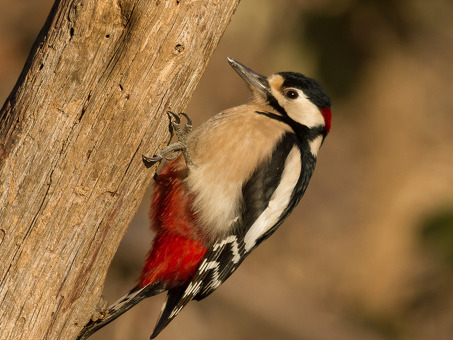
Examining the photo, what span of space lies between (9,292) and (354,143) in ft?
16.2

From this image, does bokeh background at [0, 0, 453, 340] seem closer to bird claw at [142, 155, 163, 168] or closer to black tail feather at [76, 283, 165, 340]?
black tail feather at [76, 283, 165, 340]

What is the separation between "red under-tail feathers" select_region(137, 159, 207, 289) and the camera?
3.22m

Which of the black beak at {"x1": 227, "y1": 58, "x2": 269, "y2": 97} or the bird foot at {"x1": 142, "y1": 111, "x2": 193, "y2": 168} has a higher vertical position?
the black beak at {"x1": 227, "y1": 58, "x2": 269, "y2": 97}

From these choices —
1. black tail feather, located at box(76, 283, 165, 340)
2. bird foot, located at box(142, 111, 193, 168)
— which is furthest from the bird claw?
black tail feather, located at box(76, 283, 165, 340)

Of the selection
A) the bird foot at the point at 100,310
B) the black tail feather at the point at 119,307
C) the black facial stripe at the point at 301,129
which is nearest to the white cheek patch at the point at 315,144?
the black facial stripe at the point at 301,129

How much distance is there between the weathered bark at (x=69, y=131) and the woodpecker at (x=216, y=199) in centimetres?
54

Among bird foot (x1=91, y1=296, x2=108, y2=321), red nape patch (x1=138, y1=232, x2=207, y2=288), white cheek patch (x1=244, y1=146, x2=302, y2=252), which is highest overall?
white cheek patch (x1=244, y1=146, x2=302, y2=252)

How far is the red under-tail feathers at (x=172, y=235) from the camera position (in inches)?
127

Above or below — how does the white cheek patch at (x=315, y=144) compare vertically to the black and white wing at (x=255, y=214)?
above

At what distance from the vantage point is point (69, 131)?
249 centimetres

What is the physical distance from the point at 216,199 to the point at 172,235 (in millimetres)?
300

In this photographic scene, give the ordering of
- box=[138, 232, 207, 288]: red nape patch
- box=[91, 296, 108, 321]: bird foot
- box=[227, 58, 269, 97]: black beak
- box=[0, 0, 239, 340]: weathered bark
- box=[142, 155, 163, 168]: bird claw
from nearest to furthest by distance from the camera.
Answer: box=[0, 0, 239, 340]: weathered bark < box=[142, 155, 163, 168]: bird claw < box=[91, 296, 108, 321]: bird foot < box=[138, 232, 207, 288]: red nape patch < box=[227, 58, 269, 97]: black beak

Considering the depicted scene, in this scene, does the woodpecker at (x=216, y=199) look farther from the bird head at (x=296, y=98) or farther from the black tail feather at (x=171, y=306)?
the bird head at (x=296, y=98)

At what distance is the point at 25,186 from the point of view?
8.16ft
